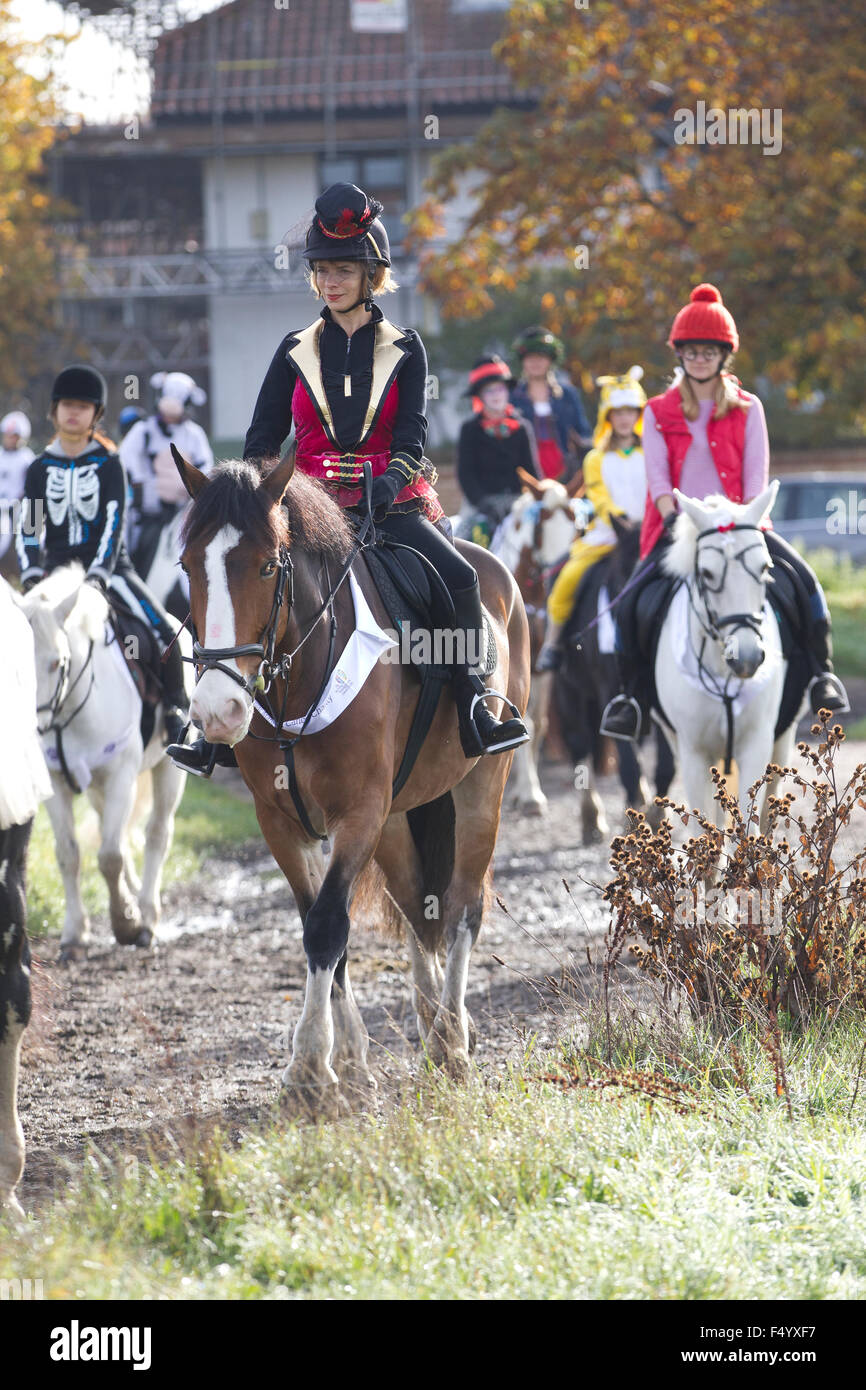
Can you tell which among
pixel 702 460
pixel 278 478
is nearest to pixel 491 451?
pixel 702 460

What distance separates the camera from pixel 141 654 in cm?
938

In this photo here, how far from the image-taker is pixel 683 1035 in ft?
18.3

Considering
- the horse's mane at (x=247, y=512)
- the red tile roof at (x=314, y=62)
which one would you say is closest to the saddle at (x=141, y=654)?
the horse's mane at (x=247, y=512)

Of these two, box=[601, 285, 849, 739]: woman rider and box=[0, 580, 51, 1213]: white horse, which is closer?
box=[0, 580, 51, 1213]: white horse

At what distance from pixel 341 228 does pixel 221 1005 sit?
3.72 meters

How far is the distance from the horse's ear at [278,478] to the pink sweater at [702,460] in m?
3.38

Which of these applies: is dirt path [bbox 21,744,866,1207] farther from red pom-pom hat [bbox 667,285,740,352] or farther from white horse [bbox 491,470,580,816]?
red pom-pom hat [bbox 667,285,740,352]

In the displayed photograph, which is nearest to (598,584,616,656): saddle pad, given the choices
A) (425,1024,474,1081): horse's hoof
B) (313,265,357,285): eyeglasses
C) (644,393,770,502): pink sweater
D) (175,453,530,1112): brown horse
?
(644,393,770,502): pink sweater

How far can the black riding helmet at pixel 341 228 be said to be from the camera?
19.6 ft

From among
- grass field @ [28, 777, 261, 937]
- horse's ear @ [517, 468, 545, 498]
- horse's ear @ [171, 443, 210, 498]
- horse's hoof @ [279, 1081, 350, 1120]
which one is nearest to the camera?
horse's hoof @ [279, 1081, 350, 1120]

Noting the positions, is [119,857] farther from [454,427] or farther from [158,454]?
[454,427]

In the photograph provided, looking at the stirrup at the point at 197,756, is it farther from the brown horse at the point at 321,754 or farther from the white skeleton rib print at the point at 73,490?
the white skeleton rib print at the point at 73,490

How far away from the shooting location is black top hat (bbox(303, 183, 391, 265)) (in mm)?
5980

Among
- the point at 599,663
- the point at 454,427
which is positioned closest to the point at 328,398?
the point at 599,663
